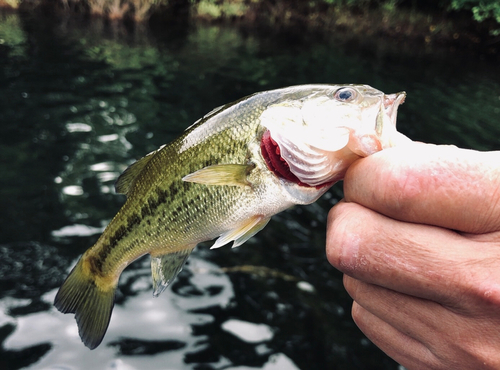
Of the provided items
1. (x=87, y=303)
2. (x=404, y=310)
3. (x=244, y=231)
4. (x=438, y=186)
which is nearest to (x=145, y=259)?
(x=87, y=303)

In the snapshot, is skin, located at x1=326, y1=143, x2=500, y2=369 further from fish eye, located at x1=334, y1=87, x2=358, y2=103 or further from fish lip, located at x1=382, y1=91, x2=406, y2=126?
fish eye, located at x1=334, y1=87, x2=358, y2=103

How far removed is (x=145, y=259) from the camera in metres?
5.02

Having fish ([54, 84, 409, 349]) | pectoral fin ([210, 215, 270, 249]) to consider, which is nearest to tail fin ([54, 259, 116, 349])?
fish ([54, 84, 409, 349])

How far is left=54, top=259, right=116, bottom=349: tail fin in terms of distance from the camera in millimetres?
2363

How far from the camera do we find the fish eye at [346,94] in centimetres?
187

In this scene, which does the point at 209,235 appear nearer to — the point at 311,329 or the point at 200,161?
the point at 200,161

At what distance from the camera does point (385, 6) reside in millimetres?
29719

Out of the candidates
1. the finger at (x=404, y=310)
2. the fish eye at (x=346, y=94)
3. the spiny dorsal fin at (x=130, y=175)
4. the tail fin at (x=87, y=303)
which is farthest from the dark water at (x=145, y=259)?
the fish eye at (x=346, y=94)

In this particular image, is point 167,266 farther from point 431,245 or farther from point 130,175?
point 431,245

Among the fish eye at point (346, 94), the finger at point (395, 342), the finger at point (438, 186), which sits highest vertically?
the fish eye at point (346, 94)

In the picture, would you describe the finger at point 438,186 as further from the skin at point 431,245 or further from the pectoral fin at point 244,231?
the pectoral fin at point 244,231

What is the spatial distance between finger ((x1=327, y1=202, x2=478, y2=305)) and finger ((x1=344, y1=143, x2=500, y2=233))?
5 centimetres

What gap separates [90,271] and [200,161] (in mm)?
1088

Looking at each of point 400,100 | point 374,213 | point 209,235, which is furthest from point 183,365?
point 400,100
